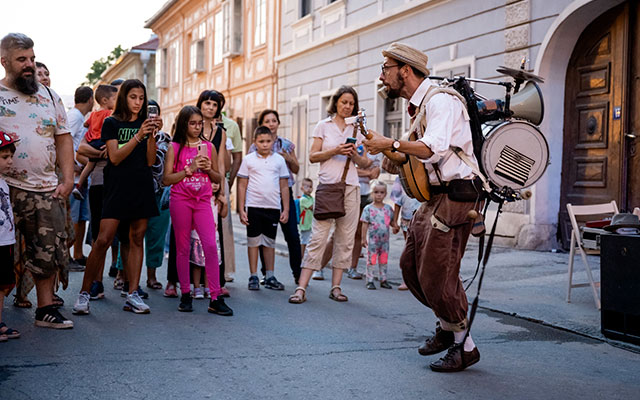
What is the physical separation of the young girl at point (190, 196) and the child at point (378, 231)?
2.38 metres

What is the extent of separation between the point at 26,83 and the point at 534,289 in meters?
5.45

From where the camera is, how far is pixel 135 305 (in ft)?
21.0

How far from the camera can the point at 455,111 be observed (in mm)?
4508

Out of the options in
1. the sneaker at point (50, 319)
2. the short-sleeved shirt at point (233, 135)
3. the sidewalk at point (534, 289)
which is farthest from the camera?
the short-sleeved shirt at point (233, 135)

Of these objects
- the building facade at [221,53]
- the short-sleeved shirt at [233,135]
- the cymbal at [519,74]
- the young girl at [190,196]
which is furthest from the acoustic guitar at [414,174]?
the building facade at [221,53]

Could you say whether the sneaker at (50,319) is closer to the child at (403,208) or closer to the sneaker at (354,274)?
the child at (403,208)

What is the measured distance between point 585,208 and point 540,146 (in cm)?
328

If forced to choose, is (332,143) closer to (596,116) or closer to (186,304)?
(186,304)

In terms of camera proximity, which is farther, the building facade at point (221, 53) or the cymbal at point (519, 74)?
the building facade at point (221, 53)

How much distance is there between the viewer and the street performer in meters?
4.46

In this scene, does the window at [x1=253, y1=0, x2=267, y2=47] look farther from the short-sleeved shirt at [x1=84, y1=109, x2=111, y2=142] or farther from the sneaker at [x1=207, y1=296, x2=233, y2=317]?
the sneaker at [x1=207, y1=296, x2=233, y2=317]


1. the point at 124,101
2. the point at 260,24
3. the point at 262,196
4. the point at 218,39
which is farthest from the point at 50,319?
the point at 218,39

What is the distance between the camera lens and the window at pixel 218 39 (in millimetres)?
28375

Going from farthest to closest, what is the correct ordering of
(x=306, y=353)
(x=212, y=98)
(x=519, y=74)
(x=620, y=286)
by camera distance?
(x=212, y=98)
(x=620, y=286)
(x=306, y=353)
(x=519, y=74)
